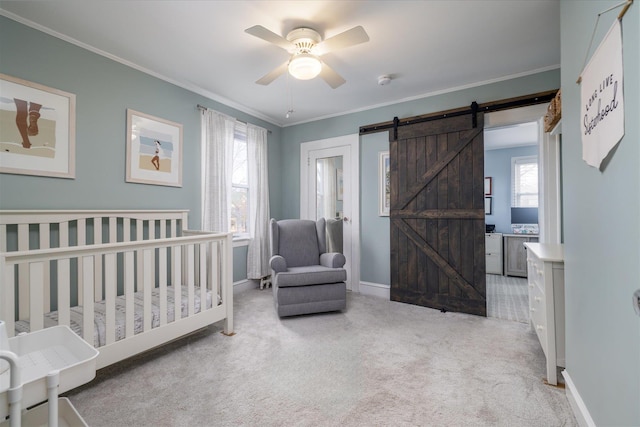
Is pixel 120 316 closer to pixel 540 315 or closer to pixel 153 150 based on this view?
pixel 153 150

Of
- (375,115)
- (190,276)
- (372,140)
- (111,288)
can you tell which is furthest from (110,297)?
(375,115)

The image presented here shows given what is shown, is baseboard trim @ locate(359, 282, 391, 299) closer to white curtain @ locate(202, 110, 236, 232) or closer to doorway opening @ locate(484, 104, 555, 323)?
doorway opening @ locate(484, 104, 555, 323)

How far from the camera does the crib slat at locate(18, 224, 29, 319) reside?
192cm

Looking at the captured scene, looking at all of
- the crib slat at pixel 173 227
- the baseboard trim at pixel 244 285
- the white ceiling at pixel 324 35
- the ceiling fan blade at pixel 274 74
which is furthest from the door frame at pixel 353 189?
the crib slat at pixel 173 227

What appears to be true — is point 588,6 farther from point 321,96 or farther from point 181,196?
point 181,196

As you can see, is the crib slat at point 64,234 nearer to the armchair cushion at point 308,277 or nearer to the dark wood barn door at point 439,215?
the armchair cushion at point 308,277

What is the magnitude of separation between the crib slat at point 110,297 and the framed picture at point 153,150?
1136mm

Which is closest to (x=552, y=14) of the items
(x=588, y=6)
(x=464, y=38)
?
(x=464, y=38)

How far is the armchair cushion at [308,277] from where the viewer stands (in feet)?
9.31

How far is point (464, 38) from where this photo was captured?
88.7 inches

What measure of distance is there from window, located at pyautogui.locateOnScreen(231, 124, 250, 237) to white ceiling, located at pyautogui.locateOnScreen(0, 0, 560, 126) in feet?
2.36

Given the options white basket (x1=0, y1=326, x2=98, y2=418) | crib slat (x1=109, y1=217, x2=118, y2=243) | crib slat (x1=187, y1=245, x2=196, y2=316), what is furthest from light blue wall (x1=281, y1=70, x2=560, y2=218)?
white basket (x1=0, y1=326, x2=98, y2=418)

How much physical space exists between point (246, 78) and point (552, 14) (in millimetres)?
2557

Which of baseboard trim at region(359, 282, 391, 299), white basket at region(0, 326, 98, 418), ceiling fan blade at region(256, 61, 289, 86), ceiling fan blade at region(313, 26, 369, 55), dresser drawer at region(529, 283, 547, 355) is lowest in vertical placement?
baseboard trim at region(359, 282, 391, 299)
